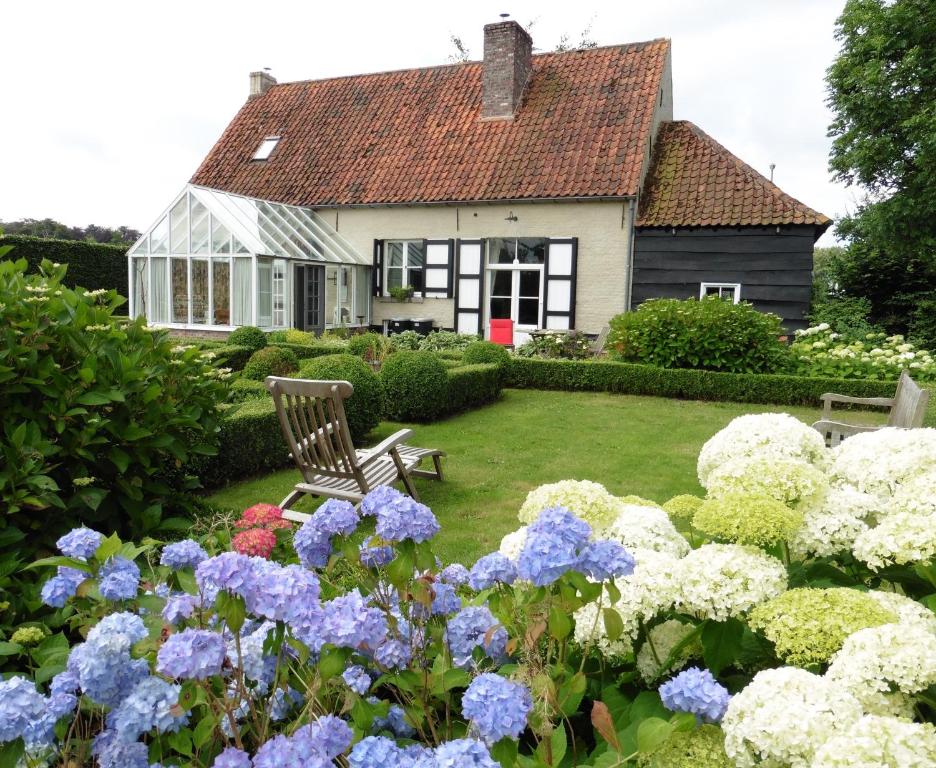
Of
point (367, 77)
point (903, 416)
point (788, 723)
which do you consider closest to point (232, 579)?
point (788, 723)

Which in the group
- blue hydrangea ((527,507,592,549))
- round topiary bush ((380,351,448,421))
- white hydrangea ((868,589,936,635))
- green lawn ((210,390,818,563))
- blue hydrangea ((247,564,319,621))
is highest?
blue hydrangea ((527,507,592,549))

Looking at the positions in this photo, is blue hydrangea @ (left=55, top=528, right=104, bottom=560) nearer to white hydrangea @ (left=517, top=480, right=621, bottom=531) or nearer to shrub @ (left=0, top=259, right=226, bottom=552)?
white hydrangea @ (left=517, top=480, right=621, bottom=531)

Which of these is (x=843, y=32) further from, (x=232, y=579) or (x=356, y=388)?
(x=232, y=579)

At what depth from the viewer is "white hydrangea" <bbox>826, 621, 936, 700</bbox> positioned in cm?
126

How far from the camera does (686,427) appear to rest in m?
9.12

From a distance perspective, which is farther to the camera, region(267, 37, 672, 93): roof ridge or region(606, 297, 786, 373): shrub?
region(267, 37, 672, 93): roof ridge

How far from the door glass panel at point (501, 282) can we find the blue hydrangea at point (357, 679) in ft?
52.2

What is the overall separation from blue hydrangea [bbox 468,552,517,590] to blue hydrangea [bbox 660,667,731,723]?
1.34ft

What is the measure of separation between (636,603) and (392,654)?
56cm

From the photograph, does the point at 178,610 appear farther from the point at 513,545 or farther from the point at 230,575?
the point at 513,545

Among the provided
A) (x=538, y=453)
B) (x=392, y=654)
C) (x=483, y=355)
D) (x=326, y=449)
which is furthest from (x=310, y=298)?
(x=392, y=654)

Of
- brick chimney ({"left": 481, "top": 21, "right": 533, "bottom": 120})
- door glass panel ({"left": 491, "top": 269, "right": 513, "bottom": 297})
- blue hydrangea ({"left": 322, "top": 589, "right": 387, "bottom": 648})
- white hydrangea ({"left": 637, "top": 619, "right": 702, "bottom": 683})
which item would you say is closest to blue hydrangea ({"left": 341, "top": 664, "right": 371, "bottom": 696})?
blue hydrangea ({"left": 322, "top": 589, "right": 387, "bottom": 648})

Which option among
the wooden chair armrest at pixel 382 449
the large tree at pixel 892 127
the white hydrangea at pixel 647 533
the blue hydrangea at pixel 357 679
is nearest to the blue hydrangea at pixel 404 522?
the blue hydrangea at pixel 357 679

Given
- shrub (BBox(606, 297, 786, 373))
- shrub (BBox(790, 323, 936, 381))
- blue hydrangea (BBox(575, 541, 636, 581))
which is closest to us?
blue hydrangea (BBox(575, 541, 636, 581))
